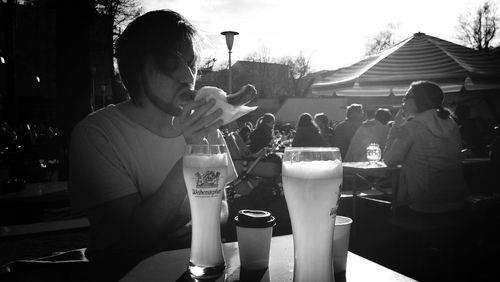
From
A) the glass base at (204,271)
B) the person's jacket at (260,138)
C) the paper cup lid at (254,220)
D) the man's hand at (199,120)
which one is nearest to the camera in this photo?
the glass base at (204,271)

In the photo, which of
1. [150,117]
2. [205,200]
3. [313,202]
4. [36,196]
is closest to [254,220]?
[205,200]

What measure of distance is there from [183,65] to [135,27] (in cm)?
→ 26

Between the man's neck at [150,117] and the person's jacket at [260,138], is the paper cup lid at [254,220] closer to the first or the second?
the man's neck at [150,117]

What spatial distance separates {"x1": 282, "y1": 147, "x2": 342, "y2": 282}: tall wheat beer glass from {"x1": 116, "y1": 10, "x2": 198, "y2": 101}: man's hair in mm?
929

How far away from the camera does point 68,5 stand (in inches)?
237

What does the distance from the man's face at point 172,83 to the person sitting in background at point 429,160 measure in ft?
8.85

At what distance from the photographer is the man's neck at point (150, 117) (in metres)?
1.71

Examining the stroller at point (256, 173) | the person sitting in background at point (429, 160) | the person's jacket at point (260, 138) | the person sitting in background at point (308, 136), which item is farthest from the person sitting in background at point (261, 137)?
the person sitting in background at point (429, 160)

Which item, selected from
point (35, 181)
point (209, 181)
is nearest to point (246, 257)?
point (209, 181)

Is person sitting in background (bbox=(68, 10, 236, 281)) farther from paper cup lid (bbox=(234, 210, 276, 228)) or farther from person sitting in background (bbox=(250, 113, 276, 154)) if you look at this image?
person sitting in background (bbox=(250, 113, 276, 154))

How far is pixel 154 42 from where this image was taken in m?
1.62

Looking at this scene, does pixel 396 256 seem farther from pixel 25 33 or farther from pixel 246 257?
pixel 25 33

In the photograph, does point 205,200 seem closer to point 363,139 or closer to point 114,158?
point 114,158

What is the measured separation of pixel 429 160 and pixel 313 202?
10.4ft
